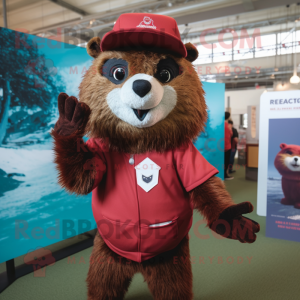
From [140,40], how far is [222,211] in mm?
761

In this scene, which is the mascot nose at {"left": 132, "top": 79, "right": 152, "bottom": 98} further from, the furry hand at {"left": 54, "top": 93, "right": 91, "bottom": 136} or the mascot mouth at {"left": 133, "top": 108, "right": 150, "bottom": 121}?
the furry hand at {"left": 54, "top": 93, "right": 91, "bottom": 136}

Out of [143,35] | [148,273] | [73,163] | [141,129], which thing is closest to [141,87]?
[141,129]

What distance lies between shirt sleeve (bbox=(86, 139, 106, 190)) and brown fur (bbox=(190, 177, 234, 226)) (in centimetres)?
40

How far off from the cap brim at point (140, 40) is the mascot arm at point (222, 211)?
1.96 feet

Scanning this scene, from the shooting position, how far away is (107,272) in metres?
1.20

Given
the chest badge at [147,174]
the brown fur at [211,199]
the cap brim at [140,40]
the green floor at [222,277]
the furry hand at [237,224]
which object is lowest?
the green floor at [222,277]

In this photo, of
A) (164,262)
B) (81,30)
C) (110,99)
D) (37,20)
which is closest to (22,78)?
(110,99)

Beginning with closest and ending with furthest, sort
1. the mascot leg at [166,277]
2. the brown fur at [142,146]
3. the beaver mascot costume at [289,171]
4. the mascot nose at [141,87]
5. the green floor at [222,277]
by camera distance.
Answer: the mascot nose at [141,87], the brown fur at [142,146], the mascot leg at [166,277], the green floor at [222,277], the beaver mascot costume at [289,171]

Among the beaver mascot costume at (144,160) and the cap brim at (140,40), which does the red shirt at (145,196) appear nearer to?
the beaver mascot costume at (144,160)

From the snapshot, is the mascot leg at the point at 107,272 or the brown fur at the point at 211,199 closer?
the brown fur at the point at 211,199

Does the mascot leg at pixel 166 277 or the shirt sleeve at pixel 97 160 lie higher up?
the shirt sleeve at pixel 97 160

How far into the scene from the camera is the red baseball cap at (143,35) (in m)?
1.07

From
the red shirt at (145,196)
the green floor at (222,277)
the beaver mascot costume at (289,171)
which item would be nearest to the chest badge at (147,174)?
the red shirt at (145,196)

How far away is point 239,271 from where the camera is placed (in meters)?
2.18
